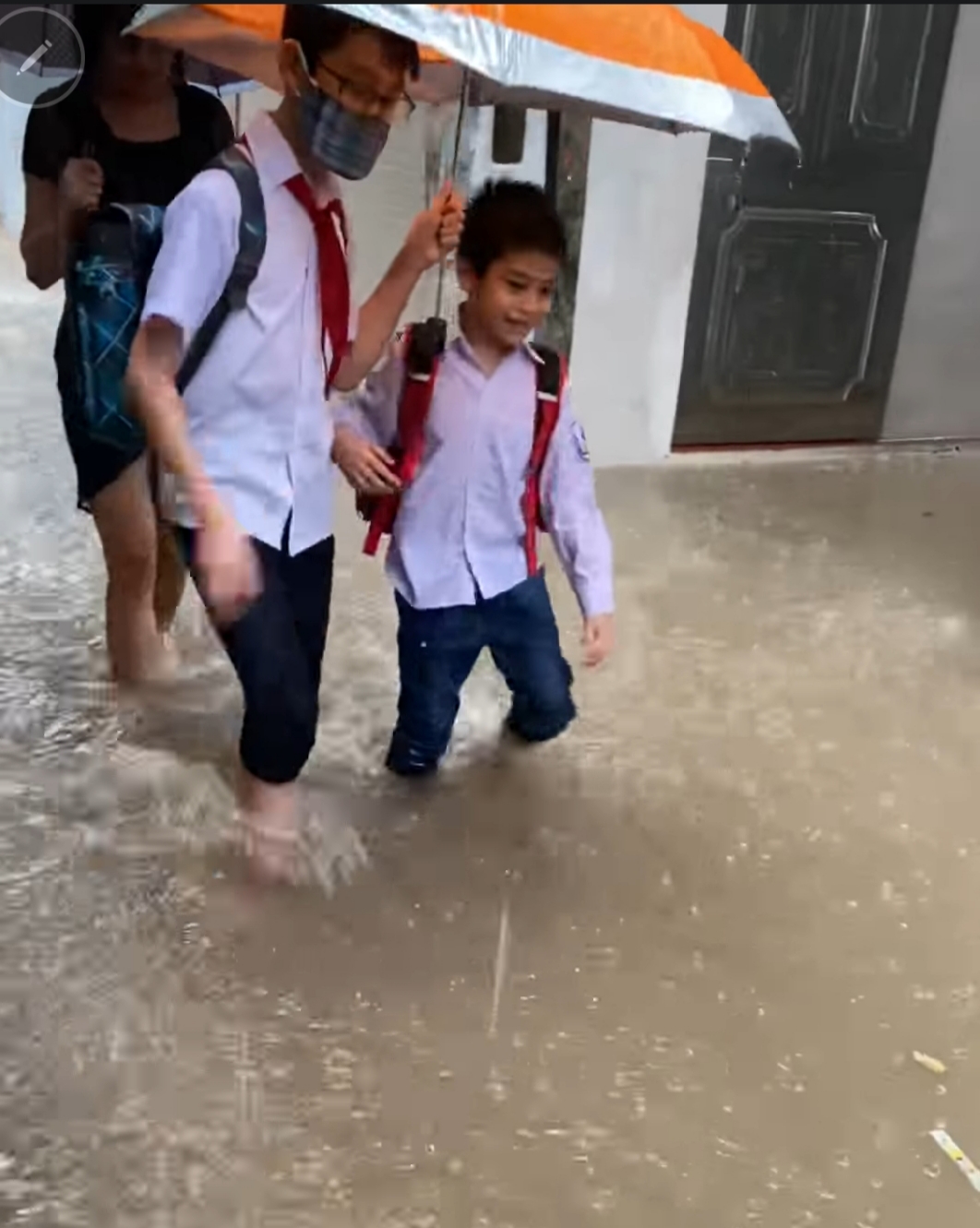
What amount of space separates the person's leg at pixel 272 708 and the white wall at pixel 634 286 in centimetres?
214

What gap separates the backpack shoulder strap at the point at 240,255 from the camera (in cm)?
153

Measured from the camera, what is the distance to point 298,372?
5.37 ft

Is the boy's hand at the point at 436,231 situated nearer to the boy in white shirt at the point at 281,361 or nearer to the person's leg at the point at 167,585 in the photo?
the boy in white shirt at the point at 281,361

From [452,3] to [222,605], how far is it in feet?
2.36

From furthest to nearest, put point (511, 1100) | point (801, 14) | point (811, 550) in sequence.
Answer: point (811, 550) < point (511, 1100) < point (801, 14)

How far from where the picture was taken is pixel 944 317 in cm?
395

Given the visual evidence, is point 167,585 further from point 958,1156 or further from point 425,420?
point 958,1156

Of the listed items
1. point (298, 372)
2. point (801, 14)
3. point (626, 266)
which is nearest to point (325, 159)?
point (298, 372)

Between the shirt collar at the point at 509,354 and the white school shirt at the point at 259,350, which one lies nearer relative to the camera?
the white school shirt at the point at 259,350

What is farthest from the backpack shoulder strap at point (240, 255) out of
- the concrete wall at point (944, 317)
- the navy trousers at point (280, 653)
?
the concrete wall at point (944, 317)

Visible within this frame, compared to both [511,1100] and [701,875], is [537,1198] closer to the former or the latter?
[511,1100]

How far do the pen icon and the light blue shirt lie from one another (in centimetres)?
59

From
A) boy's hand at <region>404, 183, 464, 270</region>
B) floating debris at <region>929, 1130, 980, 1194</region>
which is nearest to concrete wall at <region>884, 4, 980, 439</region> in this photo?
boy's hand at <region>404, 183, 464, 270</region>

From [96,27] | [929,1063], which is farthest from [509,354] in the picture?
[929,1063]
